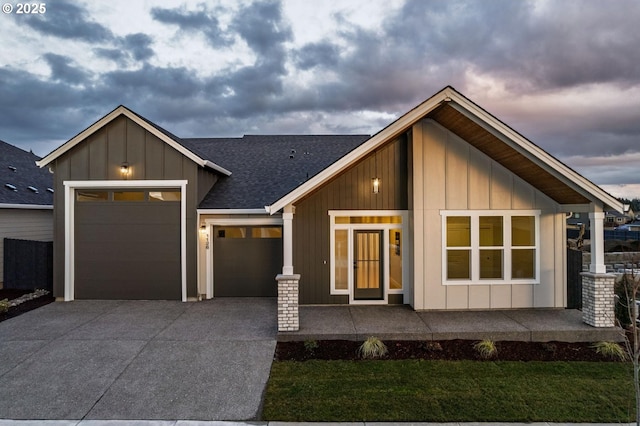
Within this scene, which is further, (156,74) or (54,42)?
(156,74)

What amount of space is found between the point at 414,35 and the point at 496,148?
6826 mm

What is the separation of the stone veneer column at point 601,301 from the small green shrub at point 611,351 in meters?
0.79

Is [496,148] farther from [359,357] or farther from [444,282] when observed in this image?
[359,357]

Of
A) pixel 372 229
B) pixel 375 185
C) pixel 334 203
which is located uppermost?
pixel 375 185

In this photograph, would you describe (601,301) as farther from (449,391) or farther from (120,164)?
(120,164)

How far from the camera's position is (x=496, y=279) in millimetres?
8023

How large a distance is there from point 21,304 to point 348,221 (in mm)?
9290

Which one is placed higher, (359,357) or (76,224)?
(76,224)

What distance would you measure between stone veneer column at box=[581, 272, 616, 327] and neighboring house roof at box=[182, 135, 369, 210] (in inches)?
250

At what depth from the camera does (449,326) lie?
22.1 feet

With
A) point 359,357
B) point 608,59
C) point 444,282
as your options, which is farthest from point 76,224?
point 608,59

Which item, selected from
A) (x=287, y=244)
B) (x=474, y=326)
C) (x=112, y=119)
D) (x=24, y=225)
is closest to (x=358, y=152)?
(x=287, y=244)

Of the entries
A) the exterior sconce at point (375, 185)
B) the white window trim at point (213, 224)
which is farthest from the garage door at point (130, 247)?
the exterior sconce at point (375, 185)

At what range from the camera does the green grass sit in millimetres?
3861
